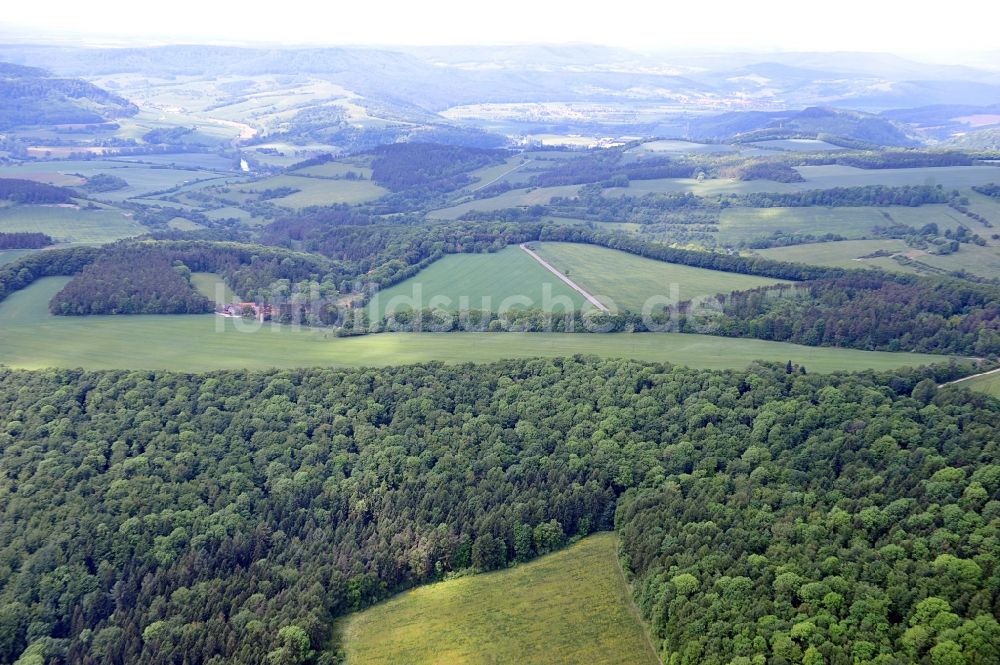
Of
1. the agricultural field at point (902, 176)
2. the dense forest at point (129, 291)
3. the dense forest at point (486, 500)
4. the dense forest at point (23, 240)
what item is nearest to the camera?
the dense forest at point (486, 500)

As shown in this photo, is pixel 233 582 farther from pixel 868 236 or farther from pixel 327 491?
pixel 868 236

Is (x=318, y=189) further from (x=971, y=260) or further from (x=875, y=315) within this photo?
(x=875, y=315)

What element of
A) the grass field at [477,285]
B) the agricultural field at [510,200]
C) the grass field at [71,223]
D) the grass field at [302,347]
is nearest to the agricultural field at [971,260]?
the grass field at [302,347]

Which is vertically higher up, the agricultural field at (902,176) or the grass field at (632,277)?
the agricultural field at (902,176)

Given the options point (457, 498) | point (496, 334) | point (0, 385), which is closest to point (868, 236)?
point (496, 334)

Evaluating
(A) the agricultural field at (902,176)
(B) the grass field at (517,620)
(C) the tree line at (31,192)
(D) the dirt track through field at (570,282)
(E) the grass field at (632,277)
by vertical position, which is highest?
(A) the agricultural field at (902,176)

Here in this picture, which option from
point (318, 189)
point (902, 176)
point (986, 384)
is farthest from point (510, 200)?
point (986, 384)

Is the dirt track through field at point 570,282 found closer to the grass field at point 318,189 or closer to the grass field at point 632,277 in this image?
the grass field at point 632,277
